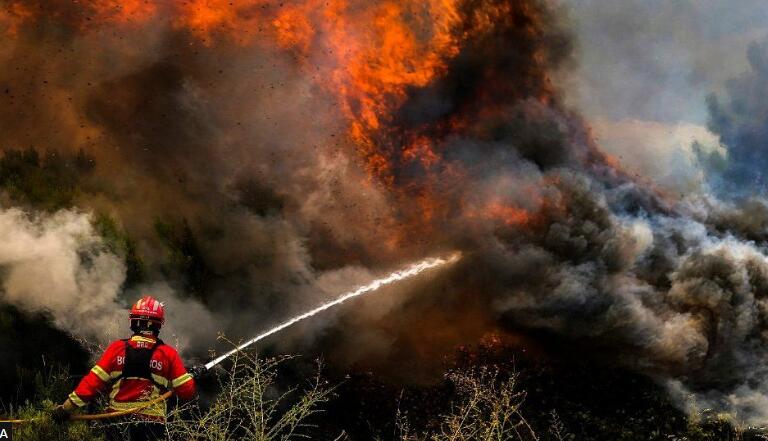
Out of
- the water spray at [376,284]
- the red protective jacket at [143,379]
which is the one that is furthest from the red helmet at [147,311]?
the water spray at [376,284]

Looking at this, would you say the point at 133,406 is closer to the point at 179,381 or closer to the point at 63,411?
the point at 179,381

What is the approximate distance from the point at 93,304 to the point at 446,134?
8.49 meters

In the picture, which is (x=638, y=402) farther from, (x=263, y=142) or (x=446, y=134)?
(x=263, y=142)

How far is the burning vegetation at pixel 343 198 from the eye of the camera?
1198 cm

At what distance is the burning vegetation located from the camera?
11984 mm

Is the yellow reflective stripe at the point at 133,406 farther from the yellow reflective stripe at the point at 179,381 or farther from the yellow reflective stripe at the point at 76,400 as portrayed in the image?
the yellow reflective stripe at the point at 76,400

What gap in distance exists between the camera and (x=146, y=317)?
7578mm

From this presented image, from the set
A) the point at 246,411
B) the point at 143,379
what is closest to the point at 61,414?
the point at 143,379

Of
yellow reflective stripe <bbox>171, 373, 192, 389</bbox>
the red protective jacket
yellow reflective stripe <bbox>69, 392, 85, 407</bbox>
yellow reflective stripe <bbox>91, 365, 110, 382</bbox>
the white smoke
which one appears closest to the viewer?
yellow reflective stripe <bbox>69, 392, 85, 407</bbox>

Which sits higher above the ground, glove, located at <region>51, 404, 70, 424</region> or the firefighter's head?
the firefighter's head

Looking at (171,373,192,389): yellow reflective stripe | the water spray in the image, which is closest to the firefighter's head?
(171,373,192,389): yellow reflective stripe

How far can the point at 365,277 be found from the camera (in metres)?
14.1

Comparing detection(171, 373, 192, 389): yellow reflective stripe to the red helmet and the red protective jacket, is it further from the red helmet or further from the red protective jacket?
the red helmet

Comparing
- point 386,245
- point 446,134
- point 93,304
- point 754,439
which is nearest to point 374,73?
point 446,134
